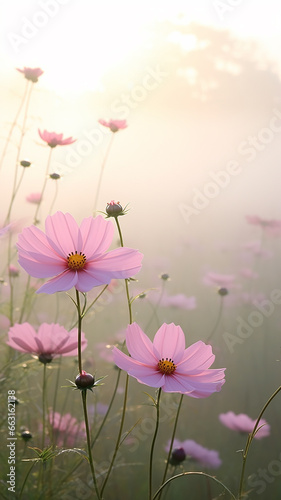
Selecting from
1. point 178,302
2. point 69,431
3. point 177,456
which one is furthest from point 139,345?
point 178,302

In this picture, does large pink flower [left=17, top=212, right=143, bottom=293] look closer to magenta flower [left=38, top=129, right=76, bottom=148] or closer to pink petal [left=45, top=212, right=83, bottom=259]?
pink petal [left=45, top=212, right=83, bottom=259]

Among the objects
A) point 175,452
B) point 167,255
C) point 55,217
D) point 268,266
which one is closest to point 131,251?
point 55,217

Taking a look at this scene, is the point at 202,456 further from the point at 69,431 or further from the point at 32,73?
the point at 32,73

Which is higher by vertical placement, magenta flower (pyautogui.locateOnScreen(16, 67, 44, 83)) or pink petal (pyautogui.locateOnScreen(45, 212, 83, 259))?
magenta flower (pyautogui.locateOnScreen(16, 67, 44, 83))

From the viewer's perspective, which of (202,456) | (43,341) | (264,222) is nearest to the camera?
(43,341)

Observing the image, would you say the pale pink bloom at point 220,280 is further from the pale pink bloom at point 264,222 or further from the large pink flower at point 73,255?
the large pink flower at point 73,255

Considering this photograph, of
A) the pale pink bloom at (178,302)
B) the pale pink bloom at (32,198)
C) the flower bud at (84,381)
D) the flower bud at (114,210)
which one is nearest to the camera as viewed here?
the flower bud at (84,381)

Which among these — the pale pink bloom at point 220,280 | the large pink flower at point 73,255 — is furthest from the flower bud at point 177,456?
the pale pink bloom at point 220,280

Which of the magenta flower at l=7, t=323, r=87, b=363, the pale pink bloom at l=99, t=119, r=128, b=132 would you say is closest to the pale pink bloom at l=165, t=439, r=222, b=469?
the magenta flower at l=7, t=323, r=87, b=363
